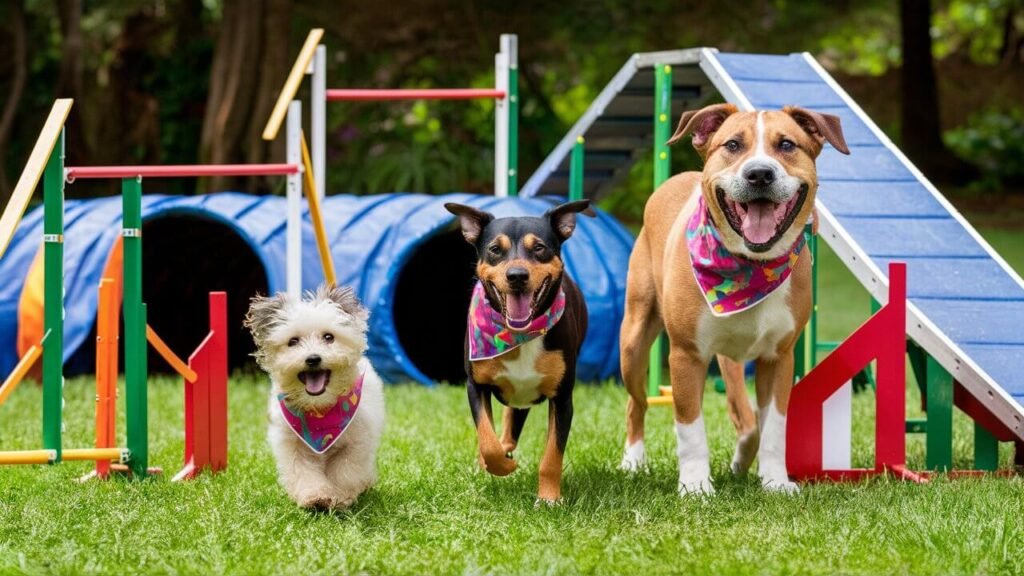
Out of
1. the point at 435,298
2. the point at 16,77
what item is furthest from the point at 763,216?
the point at 16,77

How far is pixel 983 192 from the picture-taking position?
2062 cm

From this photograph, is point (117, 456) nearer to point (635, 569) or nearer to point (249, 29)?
point (635, 569)

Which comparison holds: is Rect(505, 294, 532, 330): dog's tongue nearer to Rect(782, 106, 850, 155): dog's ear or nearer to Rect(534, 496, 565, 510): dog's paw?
Rect(534, 496, 565, 510): dog's paw

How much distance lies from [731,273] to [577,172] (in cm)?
484

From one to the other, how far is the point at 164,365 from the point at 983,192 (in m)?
13.3

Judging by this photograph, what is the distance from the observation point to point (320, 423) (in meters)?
5.57

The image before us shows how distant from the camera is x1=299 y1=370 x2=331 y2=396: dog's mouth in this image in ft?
18.0

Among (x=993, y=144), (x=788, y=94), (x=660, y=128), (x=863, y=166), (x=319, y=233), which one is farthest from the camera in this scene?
(x=993, y=144)

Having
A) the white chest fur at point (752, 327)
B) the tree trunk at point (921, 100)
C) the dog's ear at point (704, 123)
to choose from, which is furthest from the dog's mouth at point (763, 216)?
Result: the tree trunk at point (921, 100)

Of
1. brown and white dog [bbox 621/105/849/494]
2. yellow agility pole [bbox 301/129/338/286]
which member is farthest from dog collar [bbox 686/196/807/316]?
yellow agility pole [bbox 301/129/338/286]

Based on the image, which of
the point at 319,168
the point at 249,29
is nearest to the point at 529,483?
the point at 319,168

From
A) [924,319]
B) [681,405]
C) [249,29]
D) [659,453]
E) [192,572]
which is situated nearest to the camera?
[192,572]

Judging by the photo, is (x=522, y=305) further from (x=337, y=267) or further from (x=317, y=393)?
(x=337, y=267)

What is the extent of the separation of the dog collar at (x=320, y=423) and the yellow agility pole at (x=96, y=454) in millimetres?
892
